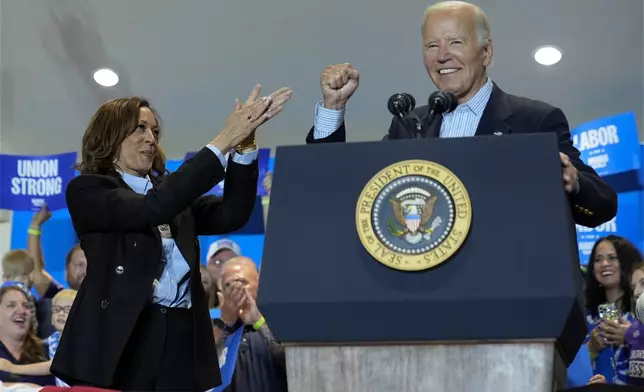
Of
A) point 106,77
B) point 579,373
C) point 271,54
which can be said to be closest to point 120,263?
point 579,373

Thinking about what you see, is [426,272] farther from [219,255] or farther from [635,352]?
[219,255]

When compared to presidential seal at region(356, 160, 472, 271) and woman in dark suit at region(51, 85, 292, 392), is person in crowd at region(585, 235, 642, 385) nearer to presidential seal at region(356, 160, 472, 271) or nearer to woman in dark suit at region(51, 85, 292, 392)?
woman in dark suit at region(51, 85, 292, 392)

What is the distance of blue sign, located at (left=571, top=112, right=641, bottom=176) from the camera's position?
19.0 feet

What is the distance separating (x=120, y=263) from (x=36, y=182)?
5014 millimetres

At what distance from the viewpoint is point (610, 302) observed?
3816 millimetres

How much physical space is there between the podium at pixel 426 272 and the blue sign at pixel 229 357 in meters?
1.67

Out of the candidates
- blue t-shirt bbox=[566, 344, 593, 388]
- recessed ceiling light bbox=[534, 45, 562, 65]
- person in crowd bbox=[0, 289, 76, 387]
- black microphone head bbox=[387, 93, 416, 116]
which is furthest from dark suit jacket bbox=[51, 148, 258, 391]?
recessed ceiling light bbox=[534, 45, 562, 65]

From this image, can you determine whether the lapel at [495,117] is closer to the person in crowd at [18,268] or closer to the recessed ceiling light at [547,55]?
the person in crowd at [18,268]

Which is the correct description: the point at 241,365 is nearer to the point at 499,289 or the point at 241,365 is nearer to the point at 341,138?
the point at 341,138

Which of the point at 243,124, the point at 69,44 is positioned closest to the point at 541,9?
the point at 69,44

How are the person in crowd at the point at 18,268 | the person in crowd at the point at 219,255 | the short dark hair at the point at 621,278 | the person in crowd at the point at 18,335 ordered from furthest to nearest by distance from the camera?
the person in crowd at the point at 219,255
the person in crowd at the point at 18,268
the person in crowd at the point at 18,335
the short dark hair at the point at 621,278

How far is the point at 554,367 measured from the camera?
4.31 ft

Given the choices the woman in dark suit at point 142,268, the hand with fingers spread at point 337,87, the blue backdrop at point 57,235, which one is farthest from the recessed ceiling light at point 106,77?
the hand with fingers spread at point 337,87

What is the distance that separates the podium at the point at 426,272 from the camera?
1290 millimetres
